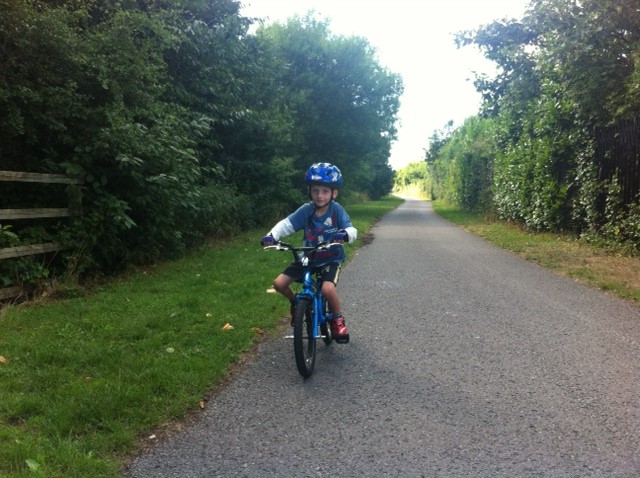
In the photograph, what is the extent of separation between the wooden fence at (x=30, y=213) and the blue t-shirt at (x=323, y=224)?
3.67 meters

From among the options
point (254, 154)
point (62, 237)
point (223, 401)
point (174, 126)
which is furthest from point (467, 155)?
point (223, 401)

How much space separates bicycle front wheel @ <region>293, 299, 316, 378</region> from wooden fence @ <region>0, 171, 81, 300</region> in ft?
12.9

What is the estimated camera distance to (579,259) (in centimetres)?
1098

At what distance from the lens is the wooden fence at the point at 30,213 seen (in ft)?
21.3

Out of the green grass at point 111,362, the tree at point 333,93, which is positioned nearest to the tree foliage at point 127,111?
the green grass at point 111,362

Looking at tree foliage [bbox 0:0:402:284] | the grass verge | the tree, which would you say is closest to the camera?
tree foliage [bbox 0:0:402:284]

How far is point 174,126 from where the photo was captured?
9750 mm

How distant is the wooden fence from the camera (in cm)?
648

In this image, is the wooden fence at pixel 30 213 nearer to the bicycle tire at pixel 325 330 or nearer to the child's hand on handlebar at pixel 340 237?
the bicycle tire at pixel 325 330

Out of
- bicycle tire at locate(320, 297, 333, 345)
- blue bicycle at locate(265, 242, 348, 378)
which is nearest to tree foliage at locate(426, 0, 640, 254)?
bicycle tire at locate(320, 297, 333, 345)

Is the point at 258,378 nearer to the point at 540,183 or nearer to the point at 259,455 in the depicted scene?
the point at 259,455

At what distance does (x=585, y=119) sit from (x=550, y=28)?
233 cm

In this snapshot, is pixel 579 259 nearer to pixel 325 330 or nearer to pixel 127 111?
pixel 325 330

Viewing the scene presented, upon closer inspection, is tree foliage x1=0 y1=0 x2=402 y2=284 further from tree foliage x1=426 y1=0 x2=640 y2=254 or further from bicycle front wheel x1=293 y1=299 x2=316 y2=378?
tree foliage x1=426 y1=0 x2=640 y2=254
